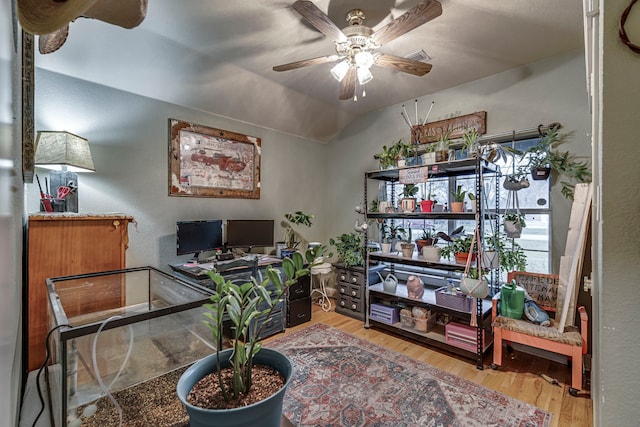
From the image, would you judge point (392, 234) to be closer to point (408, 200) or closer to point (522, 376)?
point (408, 200)

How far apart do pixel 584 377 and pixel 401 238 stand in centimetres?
187

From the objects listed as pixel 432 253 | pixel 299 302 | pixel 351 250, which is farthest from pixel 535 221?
pixel 299 302

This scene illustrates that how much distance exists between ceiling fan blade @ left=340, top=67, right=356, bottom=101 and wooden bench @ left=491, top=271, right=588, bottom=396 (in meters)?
2.25

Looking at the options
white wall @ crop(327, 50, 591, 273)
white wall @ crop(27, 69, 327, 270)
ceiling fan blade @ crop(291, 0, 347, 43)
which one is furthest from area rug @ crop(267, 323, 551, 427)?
ceiling fan blade @ crop(291, 0, 347, 43)

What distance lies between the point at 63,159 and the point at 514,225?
362 centimetres

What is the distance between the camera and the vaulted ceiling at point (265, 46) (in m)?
1.97

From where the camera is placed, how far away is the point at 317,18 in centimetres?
164

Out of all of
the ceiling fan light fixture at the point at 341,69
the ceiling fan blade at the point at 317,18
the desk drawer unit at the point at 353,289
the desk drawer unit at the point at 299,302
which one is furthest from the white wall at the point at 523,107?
the desk drawer unit at the point at 299,302

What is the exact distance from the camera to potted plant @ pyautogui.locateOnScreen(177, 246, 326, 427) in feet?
2.03

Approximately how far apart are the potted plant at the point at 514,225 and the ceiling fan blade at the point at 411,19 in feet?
6.15

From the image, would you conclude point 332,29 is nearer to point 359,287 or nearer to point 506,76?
point 506,76

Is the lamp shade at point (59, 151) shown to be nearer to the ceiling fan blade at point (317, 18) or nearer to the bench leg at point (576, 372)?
the ceiling fan blade at point (317, 18)

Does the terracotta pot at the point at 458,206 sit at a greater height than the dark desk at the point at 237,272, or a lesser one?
greater

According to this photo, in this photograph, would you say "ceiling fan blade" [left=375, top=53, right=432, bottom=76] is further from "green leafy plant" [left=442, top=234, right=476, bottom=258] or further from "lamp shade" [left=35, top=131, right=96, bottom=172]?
"lamp shade" [left=35, top=131, right=96, bottom=172]
